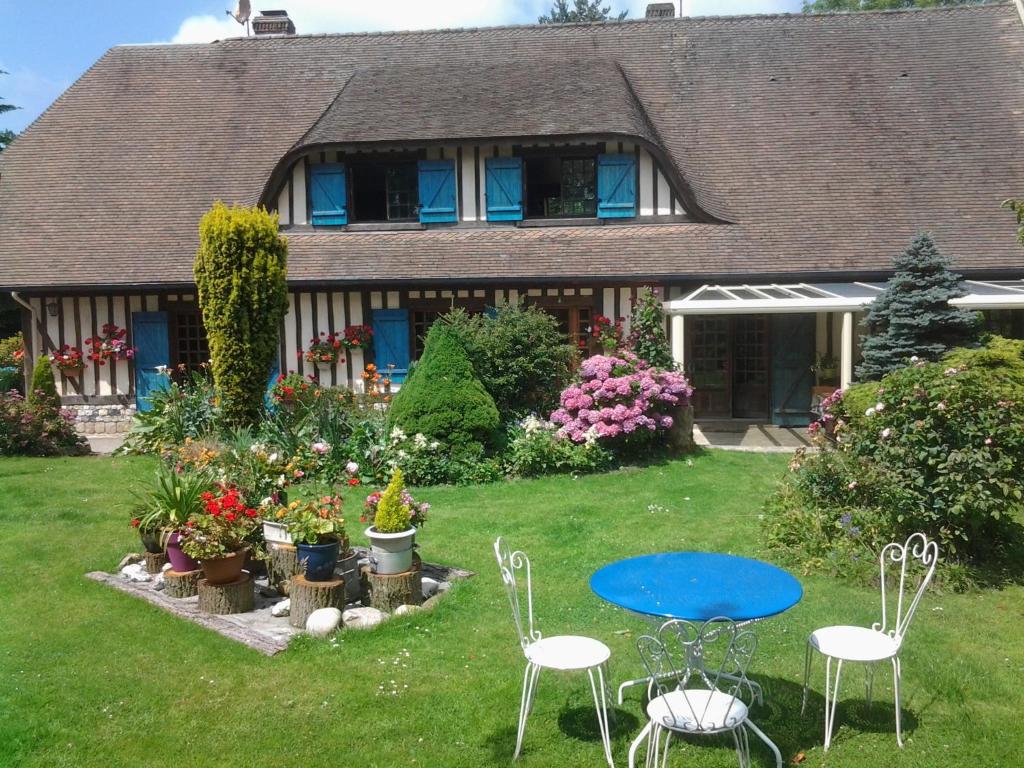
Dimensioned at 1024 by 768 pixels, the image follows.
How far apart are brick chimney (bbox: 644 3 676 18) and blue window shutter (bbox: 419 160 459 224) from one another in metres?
7.21

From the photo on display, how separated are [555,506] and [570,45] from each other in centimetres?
1092

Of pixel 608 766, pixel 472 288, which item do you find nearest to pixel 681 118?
pixel 472 288

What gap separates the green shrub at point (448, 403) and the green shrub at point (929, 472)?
3.99 m

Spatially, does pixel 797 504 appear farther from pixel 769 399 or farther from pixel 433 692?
pixel 769 399

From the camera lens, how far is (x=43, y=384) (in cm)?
1305

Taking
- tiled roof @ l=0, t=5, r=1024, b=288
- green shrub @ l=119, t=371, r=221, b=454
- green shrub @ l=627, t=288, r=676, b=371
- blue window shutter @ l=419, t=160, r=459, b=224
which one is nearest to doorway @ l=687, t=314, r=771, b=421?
tiled roof @ l=0, t=5, r=1024, b=288

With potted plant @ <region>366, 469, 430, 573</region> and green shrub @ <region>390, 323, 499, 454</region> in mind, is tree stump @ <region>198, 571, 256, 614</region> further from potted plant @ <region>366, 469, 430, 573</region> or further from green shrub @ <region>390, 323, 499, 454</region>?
green shrub @ <region>390, 323, 499, 454</region>

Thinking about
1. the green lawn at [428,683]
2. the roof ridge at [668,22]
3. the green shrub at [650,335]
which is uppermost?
the roof ridge at [668,22]

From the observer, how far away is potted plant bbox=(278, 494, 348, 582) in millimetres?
5875

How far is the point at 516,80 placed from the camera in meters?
15.1

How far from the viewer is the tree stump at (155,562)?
682 centimetres

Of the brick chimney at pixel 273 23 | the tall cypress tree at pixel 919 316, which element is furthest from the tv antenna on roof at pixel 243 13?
the tall cypress tree at pixel 919 316

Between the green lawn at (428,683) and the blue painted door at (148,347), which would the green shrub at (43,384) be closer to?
the blue painted door at (148,347)

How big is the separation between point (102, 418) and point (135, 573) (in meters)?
8.19
